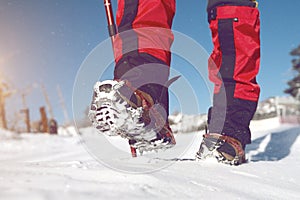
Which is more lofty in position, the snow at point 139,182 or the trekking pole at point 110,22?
the trekking pole at point 110,22

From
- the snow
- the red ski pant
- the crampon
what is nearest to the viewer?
the snow

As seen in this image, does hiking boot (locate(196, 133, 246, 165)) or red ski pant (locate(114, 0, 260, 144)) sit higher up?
red ski pant (locate(114, 0, 260, 144))

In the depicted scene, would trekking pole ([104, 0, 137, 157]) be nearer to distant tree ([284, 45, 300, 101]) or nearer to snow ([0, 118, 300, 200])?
snow ([0, 118, 300, 200])

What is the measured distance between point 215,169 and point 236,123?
293 millimetres

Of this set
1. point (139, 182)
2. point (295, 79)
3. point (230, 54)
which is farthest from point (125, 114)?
point (295, 79)

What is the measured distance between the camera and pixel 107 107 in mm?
859

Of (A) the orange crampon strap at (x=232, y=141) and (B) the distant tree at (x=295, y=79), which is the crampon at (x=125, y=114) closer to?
(A) the orange crampon strap at (x=232, y=141)

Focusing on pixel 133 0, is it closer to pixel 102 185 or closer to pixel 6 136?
pixel 102 185

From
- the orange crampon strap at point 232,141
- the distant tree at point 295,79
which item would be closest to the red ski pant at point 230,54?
the orange crampon strap at point 232,141

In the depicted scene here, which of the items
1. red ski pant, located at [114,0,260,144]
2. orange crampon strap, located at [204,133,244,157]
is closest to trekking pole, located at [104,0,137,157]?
red ski pant, located at [114,0,260,144]

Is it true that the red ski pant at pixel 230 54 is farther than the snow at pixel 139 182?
Yes

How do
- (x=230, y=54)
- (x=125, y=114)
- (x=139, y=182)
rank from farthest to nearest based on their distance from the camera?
1. (x=230, y=54)
2. (x=125, y=114)
3. (x=139, y=182)

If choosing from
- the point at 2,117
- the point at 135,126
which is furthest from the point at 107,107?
the point at 2,117

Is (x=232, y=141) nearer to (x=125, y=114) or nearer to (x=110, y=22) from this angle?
(x=125, y=114)
